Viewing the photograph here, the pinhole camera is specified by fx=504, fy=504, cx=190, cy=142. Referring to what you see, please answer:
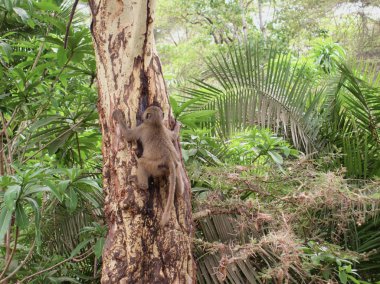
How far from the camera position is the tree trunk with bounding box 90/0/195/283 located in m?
2.34

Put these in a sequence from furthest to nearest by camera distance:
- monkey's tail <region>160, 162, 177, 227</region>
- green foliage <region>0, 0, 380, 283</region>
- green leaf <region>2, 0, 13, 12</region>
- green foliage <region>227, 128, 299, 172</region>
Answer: green foliage <region>227, 128, 299, 172</region>, green leaf <region>2, 0, 13, 12</region>, green foliage <region>0, 0, 380, 283</region>, monkey's tail <region>160, 162, 177, 227</region>

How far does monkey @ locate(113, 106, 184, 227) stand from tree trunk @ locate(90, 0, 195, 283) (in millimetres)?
35

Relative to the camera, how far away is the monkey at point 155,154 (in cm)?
234

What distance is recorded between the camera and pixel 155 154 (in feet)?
8.04

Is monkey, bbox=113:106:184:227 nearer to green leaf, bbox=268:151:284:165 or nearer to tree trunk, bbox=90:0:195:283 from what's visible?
tree trunk, bbox=90:0:195:283

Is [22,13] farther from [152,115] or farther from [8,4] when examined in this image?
[152,115]

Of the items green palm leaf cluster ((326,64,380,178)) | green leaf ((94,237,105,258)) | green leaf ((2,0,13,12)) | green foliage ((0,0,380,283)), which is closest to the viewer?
green foliage ((0,0,380,283))

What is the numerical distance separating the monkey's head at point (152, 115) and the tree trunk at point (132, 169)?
0.05m

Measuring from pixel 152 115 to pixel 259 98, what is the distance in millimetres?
1768

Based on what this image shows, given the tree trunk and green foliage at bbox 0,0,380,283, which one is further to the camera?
green foliage at bbox 0,0,380,283

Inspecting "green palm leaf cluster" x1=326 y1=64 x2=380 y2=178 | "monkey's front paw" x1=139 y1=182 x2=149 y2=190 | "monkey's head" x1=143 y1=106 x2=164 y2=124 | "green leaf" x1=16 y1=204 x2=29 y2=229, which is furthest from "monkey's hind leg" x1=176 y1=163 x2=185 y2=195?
"green palm leaf cluster" x1=326 y1=64 x2=380 y2=178

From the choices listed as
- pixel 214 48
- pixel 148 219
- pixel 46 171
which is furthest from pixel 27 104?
pixel 214 48

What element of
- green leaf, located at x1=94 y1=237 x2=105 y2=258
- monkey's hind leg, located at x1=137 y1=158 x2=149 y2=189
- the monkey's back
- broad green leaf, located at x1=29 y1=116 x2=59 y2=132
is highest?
broad green leaf, located at x1=29 y1=116 x2=59 y2=132

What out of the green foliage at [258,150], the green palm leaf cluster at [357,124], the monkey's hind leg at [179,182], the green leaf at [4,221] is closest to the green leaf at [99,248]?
the green leaf at [4,221]
